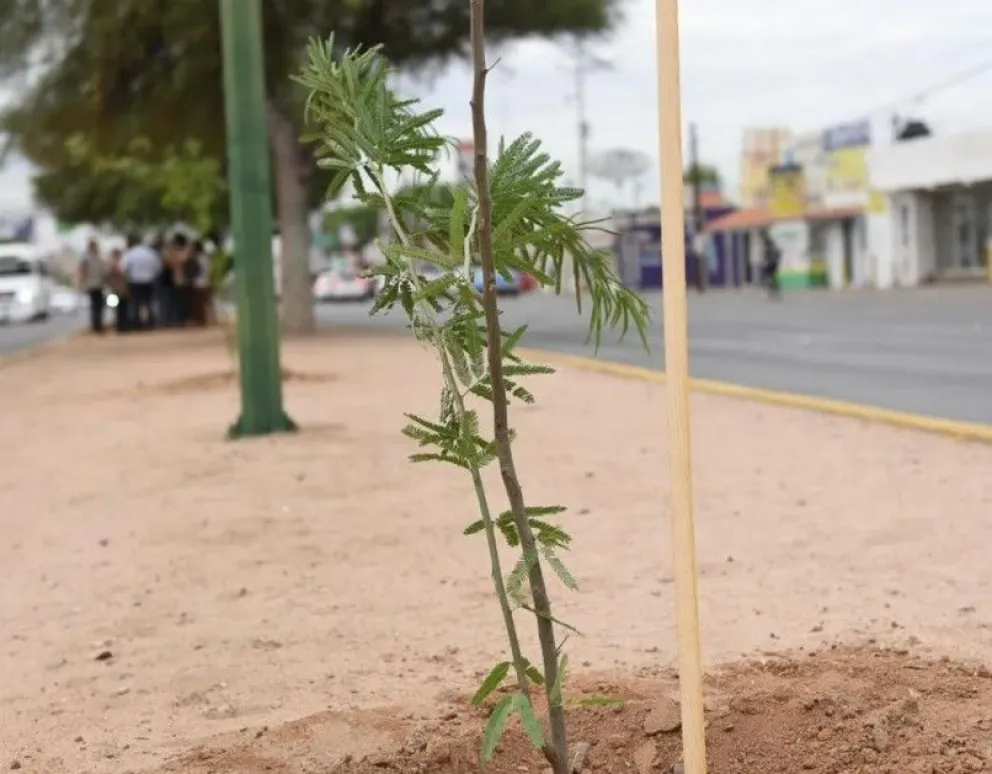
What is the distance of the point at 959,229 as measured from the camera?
48.8m

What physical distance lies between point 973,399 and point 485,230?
9210mm

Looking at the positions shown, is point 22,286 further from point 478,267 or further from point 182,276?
point 478,267

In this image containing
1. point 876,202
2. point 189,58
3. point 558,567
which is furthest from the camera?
point 876,202

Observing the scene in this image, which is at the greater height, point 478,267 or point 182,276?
point 478,267

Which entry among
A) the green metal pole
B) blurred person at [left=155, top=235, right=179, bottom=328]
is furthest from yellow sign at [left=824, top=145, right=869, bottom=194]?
the green metal pole

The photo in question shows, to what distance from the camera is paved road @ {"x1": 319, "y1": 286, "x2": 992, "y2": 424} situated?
11.9 meters

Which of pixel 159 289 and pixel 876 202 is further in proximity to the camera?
pixel 876 202

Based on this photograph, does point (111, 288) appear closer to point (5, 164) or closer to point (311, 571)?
point (5, 164)

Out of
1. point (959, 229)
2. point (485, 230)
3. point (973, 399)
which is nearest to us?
point (485, 230)

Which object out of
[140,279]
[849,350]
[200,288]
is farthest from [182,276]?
[849,350]

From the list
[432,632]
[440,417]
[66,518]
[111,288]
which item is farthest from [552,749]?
[111,288]

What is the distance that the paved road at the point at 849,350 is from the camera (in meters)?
11.9

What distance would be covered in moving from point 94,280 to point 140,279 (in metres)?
1.53

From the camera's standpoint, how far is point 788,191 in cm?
5834
